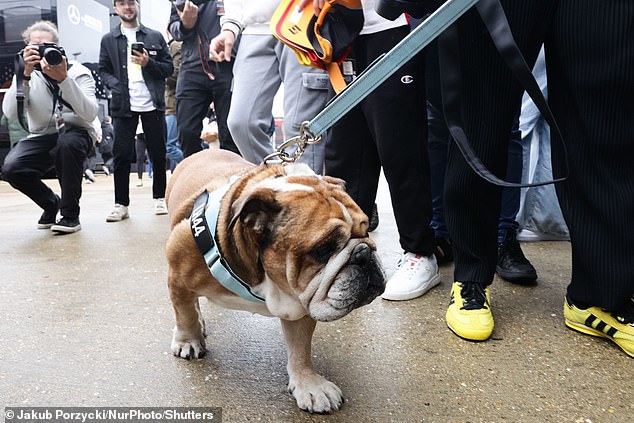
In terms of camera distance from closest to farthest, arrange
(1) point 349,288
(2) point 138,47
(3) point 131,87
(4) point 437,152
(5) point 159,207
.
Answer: (1) point 349,288 < (4) point 437,152 < (2) point 138,47 < (3) point 131,87 < (5) point 159,207

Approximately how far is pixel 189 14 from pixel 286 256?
3973 mm

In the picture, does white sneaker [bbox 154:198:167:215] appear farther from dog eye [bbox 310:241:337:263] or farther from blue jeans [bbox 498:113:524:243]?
dog eye [bbox 310:241:337:263]

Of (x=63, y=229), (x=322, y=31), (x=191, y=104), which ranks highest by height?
(x=322, y=31)

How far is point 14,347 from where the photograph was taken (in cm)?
210

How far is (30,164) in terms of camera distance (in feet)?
15.8

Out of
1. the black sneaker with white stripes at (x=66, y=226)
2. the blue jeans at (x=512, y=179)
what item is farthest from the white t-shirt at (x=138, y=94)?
the blue jeans at (x=512, y=179)

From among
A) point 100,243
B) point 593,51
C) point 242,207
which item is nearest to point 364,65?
point 593,51

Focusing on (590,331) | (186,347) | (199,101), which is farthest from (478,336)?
(199,101)

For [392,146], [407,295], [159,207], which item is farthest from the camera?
[159,207]

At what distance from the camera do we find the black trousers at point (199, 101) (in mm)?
4652

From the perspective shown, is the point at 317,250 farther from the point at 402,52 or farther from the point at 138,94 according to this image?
the point at 138,94

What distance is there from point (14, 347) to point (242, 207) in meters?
1.42

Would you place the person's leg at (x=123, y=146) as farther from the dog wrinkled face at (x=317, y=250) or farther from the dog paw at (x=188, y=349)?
A: the dog wrinkled face at (x=317, y=250)

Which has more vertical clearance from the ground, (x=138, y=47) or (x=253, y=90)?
(x=253, y=90)
